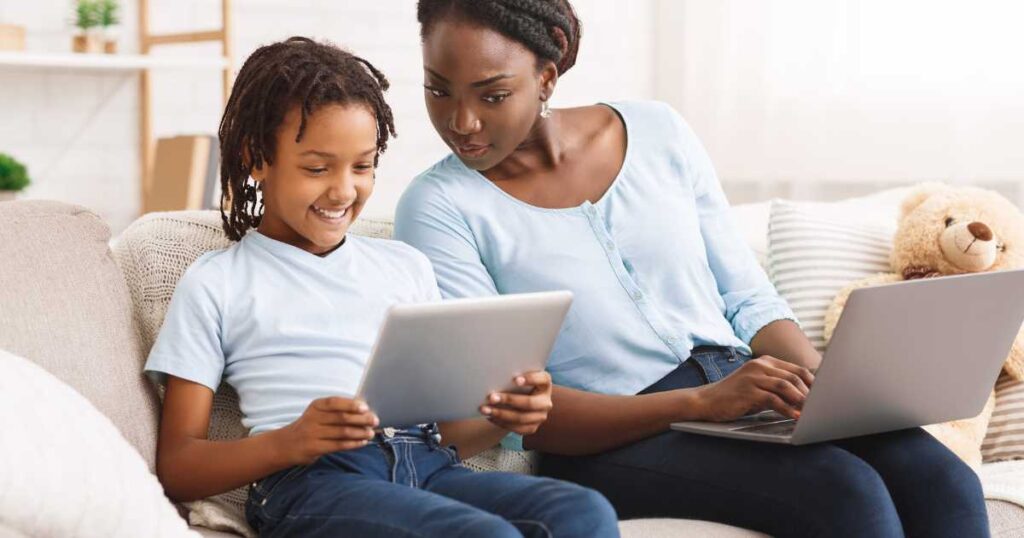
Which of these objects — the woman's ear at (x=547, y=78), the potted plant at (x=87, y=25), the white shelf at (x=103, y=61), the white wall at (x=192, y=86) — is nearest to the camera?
the woman's ear at (x=547, y=78)

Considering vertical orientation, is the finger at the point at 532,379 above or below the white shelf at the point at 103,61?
above

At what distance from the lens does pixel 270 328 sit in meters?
1.34

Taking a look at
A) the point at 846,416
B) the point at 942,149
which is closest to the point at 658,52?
the point at 942,149

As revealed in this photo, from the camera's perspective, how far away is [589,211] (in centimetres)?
163

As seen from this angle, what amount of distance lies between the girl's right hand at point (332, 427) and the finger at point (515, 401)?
5.3 inches

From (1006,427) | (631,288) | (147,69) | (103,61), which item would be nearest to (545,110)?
(631,288)

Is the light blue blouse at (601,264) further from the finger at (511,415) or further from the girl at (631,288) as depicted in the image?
the finger at (511,415)

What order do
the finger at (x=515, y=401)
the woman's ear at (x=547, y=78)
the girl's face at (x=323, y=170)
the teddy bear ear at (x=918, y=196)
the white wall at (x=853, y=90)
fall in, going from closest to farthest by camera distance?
the finger at (x=515, y=401) → the girl's face at (x=323, y=170) → the woman's ear at (x=547, y=78) → the teddy bear ear at (x=918, y=196) → the white wall at (x=853, y=90)

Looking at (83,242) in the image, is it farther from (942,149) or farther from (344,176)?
(942,149)

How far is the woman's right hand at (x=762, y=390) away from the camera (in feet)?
4.53

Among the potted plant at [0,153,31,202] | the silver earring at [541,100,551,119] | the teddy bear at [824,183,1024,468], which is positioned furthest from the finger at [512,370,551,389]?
the potted plant at [0,153,31,202]

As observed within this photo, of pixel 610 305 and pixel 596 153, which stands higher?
pixel 596 153

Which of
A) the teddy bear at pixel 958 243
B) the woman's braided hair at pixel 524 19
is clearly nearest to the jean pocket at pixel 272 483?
the woman's braided hair at pixel 524 19

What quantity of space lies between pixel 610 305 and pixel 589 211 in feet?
0.44
